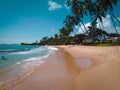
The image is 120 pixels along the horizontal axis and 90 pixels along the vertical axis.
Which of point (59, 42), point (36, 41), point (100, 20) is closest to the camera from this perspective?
point (100, 20)

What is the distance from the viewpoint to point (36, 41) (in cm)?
17362

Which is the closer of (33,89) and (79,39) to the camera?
(33,89)

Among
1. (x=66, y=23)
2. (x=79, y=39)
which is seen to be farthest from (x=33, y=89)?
(x=79, y=39)

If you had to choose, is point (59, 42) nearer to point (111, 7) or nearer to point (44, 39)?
point (44, 39)

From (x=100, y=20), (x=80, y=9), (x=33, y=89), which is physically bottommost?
(x=33, y=89)

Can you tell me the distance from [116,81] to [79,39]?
228 feet

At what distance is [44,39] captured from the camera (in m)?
153

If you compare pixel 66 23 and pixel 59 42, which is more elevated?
pixel 66 23

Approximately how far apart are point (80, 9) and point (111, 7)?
47.5ft

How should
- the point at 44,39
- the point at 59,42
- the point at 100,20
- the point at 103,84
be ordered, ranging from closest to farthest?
the point at 103,84, the point at 100,20, the point at 59,42, the point at 44,39

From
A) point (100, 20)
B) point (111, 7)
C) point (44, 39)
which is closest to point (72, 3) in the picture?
point (100, 20)

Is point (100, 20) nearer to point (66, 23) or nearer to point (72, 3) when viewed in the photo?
point (72, 3)

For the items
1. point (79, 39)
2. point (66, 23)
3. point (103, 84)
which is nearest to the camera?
point (103, 84)

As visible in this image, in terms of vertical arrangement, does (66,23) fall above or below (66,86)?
above
